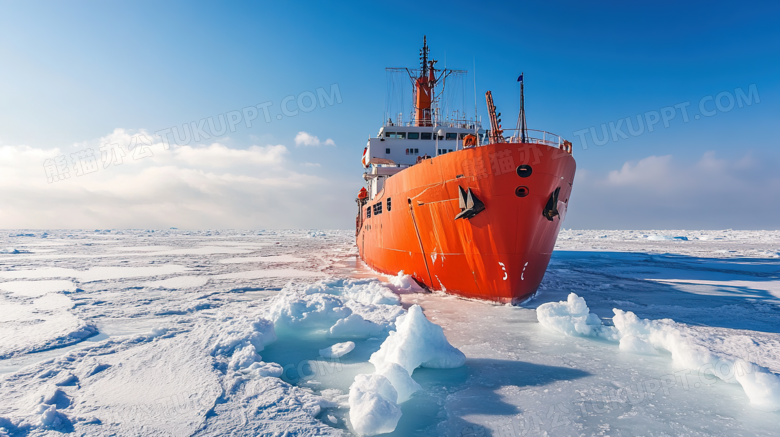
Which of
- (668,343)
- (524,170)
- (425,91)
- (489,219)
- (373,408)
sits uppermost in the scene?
(425,91)

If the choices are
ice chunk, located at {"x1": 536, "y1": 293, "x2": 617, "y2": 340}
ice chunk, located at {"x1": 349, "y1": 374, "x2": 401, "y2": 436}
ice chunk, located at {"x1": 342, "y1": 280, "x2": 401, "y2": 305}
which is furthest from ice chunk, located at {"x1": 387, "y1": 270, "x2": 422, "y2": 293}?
ice chunk, located at {"x1": 349, "y1": 374, "x2": 401, "y2": 436}

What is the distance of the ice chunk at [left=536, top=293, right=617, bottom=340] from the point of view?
247 inches

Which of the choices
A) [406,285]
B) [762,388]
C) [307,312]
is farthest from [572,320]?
[406,285]

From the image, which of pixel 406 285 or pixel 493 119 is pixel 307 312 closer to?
pixel 406 285

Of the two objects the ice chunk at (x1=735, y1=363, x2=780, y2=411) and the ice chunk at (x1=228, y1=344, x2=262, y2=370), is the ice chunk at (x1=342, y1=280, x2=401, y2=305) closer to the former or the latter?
the ice chunk at (x1=228, y1=344, x2=262, y2=370)

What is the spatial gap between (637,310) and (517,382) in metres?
6.09

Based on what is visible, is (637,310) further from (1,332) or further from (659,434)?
(1,332)

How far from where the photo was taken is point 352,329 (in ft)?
20.4

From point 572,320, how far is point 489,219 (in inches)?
114

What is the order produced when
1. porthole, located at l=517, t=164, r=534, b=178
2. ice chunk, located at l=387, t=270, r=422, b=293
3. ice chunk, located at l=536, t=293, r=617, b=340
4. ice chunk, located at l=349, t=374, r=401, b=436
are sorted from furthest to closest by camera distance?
ice chunk, located at l=387, t=270, r=422, b=293
porthole, located at l=517, t=164, r=534, b=178
ice chunk, located at l=536, t=293, r=617, b=340
ice chunk, located at l=349, t=374, r=401, b=436

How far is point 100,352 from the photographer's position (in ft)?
17.2

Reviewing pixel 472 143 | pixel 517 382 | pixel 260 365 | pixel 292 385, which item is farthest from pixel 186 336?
pixel 472 143

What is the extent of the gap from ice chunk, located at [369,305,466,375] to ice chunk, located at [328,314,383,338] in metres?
1.42

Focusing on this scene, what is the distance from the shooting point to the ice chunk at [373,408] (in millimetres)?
3217
